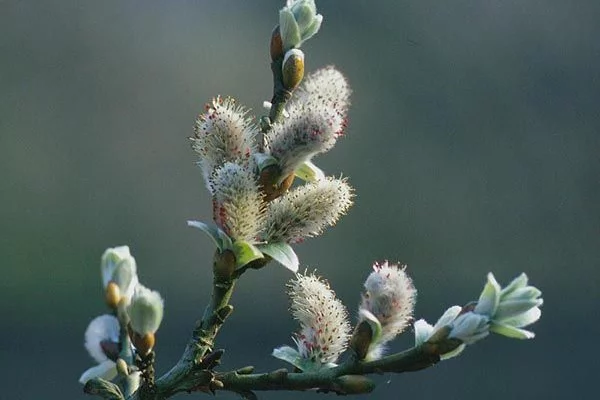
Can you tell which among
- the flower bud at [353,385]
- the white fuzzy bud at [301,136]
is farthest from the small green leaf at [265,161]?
the flower bud at [353,385]

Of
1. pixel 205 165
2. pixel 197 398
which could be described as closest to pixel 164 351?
pixel 197 398

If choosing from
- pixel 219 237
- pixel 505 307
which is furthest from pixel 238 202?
pixel 505 307

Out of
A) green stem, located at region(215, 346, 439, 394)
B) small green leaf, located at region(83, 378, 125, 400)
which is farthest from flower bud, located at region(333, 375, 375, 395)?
small green leaf, located at region(83, 378, 125, 400)

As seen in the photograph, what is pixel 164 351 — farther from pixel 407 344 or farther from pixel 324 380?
pixel 324 380

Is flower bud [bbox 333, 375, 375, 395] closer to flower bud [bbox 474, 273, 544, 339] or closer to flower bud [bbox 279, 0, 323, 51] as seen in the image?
flower bud [bbox 474, 273, 544, 339]

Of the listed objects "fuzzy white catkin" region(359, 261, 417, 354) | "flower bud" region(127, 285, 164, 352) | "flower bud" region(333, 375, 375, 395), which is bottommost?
"flower bud" region(333, 375, 375, 395)

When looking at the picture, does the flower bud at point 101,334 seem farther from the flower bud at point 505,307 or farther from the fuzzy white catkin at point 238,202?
the flower bud at point 505,307
